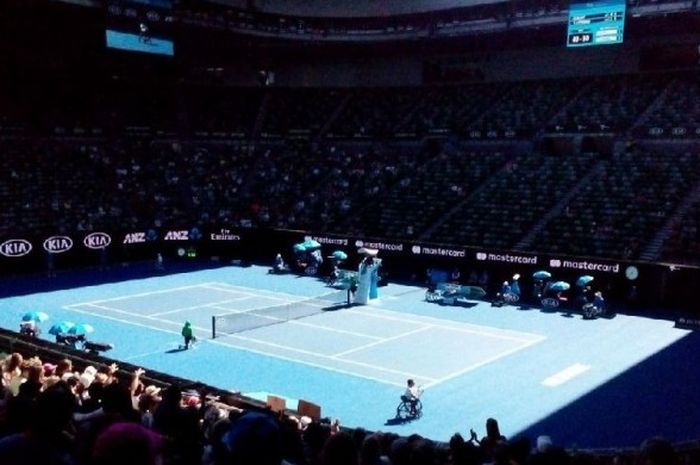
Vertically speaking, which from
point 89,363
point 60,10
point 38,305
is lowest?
point 38,305

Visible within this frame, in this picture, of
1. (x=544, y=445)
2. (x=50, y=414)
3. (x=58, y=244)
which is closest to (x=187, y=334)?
(x=58, y=244)

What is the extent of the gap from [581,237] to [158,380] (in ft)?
89.1

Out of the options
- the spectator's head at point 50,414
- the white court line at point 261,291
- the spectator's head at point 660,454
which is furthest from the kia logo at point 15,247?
the spectator's head at point 660,454

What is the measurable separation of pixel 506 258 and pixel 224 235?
1901 centimetres

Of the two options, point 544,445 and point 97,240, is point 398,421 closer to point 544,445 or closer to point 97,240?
point 544,445

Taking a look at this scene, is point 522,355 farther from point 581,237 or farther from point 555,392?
point 581,237

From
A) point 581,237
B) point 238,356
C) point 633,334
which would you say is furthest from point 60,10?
point 633,334

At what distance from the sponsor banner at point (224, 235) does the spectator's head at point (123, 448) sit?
42.9m

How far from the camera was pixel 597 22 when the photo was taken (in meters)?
45.6

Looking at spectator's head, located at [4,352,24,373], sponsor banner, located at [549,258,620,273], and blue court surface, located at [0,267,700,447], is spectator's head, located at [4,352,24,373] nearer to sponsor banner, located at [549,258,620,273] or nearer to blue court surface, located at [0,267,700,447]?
blue court surface, located at [0,267,700,447]

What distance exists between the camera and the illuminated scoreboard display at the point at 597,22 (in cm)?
4488

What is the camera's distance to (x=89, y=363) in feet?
57.3

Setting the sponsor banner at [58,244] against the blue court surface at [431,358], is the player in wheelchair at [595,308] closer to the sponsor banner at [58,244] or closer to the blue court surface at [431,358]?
the blue court surface at [431,358]

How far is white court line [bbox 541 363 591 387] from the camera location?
21812 mm
